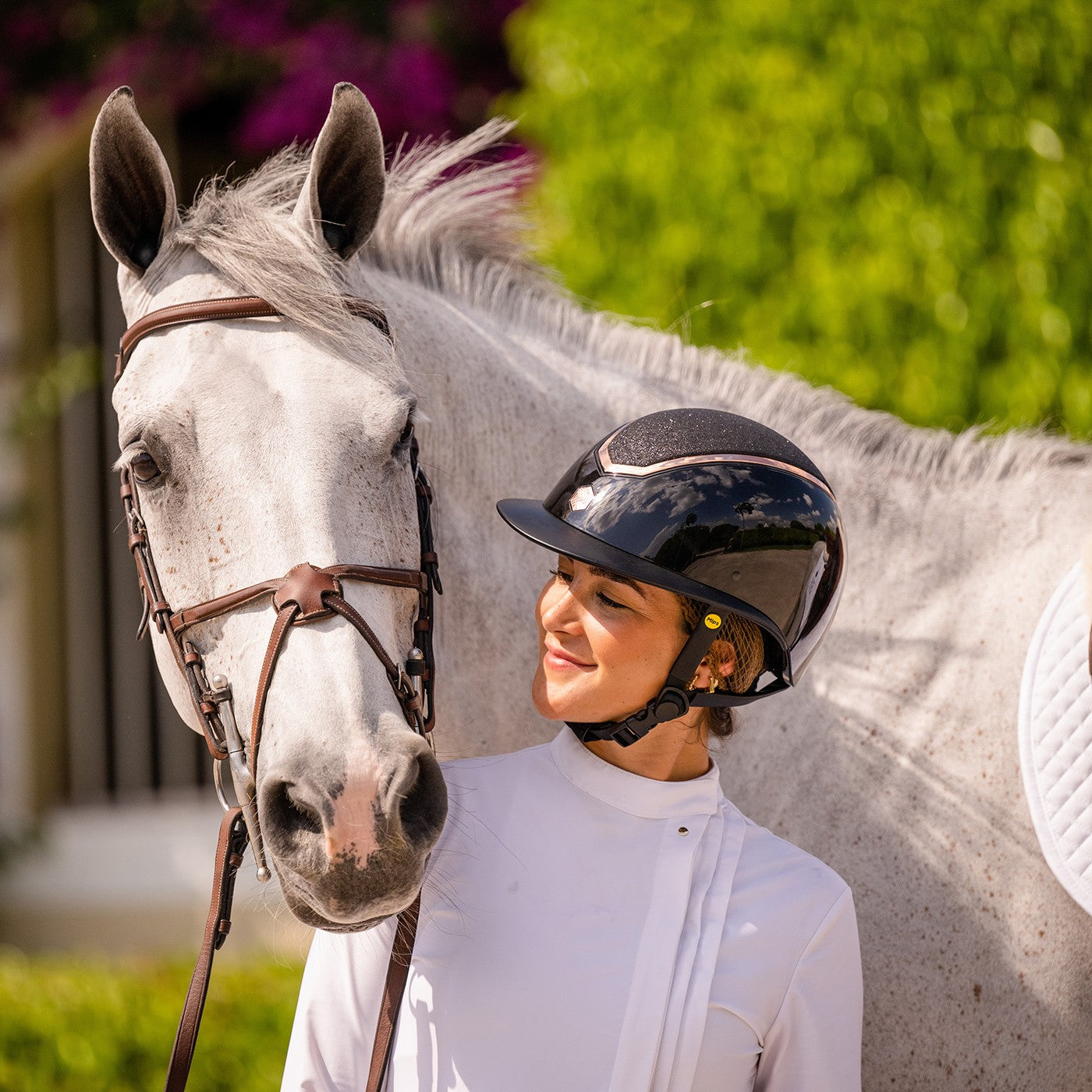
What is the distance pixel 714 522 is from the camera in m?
1.76

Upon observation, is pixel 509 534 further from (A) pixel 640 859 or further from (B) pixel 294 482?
(A) pixel 640 859

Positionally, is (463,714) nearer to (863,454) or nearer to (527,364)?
(527,364)

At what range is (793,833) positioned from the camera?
7.16ft

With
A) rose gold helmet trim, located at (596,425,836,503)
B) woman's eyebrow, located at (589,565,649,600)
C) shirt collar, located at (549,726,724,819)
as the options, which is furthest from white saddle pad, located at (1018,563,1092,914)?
woman's eyebrow, located at (589,565,649,600)

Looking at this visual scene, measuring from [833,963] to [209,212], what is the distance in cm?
166

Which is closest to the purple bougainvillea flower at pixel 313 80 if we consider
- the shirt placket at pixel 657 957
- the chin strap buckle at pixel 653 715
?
the chin strap buckle at pixel 653 715

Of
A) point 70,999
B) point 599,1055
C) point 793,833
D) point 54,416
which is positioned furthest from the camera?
point 54,416

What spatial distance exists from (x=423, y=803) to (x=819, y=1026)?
25.1 inches

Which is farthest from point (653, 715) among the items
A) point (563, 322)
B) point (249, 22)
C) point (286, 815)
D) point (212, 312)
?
point (249, 22)

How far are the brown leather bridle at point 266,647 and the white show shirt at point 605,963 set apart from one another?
0.12 meters

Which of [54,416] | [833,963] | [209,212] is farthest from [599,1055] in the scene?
[54,416]

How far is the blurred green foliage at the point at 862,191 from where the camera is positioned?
397cm

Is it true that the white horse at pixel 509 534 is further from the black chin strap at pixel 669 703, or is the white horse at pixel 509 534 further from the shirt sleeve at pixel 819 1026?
the shirt sleeve at pixel 819 1026

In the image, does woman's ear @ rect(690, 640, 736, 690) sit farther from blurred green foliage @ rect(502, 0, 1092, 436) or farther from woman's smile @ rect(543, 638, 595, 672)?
blurred green foliage @ rect(502, 0, 1092, 436)
